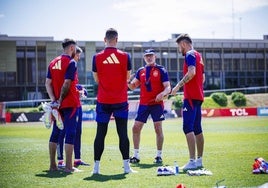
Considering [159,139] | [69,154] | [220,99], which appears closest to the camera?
[69,154]

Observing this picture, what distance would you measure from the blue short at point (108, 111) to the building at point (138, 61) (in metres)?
52.4

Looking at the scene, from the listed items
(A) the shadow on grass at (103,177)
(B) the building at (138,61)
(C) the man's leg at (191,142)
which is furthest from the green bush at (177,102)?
(A) the shadow on grass at (103,177)

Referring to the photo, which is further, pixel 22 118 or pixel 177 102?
pixel 177 102

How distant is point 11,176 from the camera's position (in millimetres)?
8414

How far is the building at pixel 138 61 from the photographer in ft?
200

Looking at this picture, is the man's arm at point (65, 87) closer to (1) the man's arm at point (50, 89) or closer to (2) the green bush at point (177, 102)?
(1) the man's arm at point (50, 89)

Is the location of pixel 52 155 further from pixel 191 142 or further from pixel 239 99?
pixel 239 99

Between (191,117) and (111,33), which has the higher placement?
(111,33)

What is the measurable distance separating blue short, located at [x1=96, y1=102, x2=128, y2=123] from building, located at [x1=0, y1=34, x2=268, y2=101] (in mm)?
52403

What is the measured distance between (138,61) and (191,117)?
56984 mm

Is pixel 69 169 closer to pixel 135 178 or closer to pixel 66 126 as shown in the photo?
pixel 66 126

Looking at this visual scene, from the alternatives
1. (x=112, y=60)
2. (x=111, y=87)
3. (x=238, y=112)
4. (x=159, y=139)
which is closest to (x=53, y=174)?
(x=111, y=87)

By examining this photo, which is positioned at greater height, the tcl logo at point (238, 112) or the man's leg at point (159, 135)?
the man's leg at point (159, 135)

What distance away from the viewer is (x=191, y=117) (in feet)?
31.1
